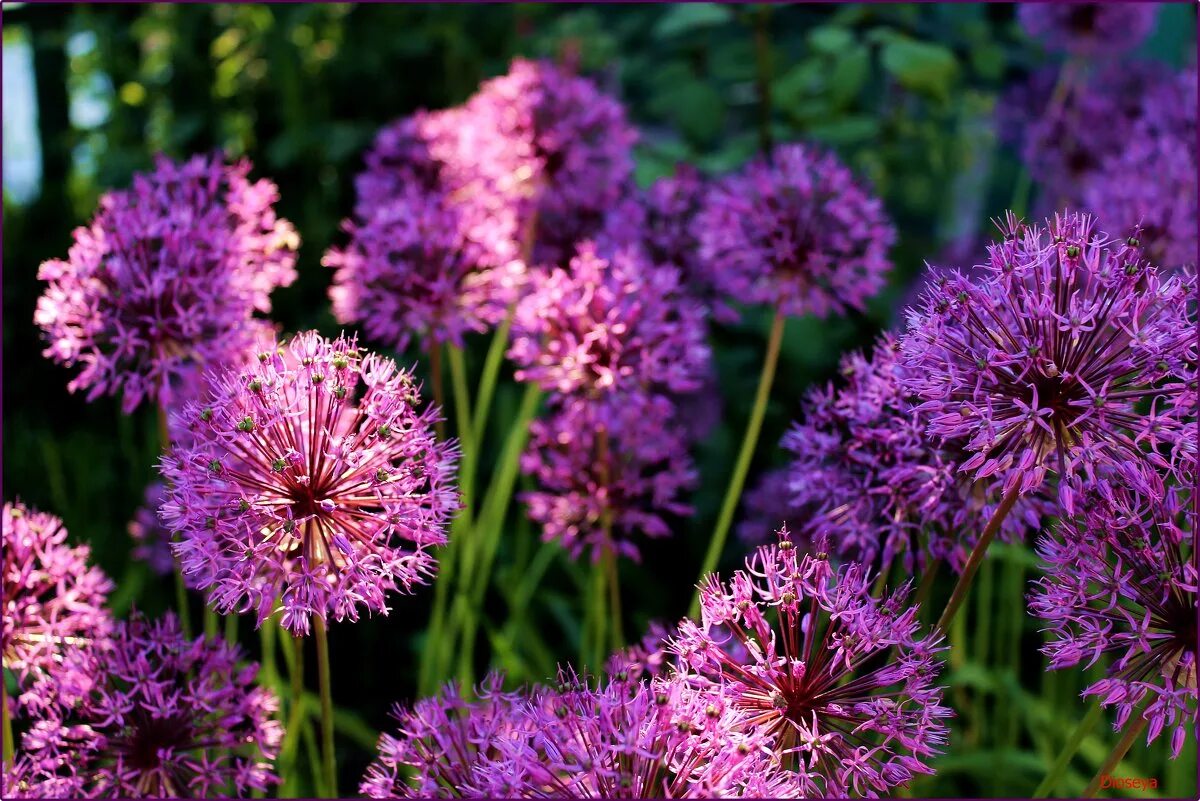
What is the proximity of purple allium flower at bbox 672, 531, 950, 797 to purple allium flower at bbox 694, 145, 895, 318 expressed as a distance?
1.08 metres

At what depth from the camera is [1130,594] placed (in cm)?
136

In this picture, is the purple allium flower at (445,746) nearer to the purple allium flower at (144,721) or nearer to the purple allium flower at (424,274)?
the purple allium flower at (144,721)

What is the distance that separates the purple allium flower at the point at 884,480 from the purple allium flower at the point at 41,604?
1223 mm

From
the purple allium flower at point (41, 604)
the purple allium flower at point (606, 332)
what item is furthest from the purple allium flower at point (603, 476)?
the purple allium flower at point (41, 604)

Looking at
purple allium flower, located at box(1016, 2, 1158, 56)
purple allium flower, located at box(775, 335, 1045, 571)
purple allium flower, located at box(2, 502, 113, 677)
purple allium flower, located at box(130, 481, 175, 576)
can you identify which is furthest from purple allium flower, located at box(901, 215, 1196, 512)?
purple allium flower, located at box(1016, 2, 1158, 56)

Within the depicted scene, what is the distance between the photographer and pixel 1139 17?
3.60 meters

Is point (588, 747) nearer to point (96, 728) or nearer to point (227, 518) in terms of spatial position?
point (227, 518)

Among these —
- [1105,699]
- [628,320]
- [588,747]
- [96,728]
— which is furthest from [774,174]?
[96,728]

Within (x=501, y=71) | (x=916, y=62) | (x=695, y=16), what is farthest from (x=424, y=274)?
(x=501, y=71)

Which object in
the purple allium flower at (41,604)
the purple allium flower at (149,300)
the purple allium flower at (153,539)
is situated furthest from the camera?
the purple allium flower at (153,539)

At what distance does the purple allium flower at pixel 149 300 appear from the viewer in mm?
1898

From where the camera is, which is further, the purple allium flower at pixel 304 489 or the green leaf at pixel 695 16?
the green leaf at pixel 695 16

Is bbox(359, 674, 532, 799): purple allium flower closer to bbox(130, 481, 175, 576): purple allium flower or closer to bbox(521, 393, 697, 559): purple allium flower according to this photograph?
bbox(521, 393, 697, 559): purple allium flower

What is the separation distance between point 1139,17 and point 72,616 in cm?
373
